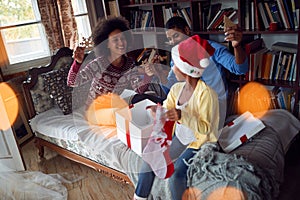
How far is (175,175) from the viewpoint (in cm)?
153

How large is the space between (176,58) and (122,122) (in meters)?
0.55

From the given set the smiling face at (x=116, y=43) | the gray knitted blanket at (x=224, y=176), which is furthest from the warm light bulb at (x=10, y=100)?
the gray knitted blanket at (x=224, y=176)

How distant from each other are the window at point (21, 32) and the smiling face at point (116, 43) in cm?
121

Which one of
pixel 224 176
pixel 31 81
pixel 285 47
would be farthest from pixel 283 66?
pixel 31 81

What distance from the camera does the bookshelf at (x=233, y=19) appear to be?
6.96ft

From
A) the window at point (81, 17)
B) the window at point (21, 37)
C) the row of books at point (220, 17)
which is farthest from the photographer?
the window at point (81, 17)

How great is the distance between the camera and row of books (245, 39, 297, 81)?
2.14 meters

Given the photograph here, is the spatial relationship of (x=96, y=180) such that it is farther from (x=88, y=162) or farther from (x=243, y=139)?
(x=243, y=139)

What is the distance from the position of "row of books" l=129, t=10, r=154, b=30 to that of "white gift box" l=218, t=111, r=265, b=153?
1499 mm

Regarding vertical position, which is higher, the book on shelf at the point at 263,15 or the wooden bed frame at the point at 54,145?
the book on shelf at the point at 263,15

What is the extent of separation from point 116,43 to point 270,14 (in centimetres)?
115

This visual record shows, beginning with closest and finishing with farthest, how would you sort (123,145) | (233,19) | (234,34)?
(234,34), (123,145), (233,19)

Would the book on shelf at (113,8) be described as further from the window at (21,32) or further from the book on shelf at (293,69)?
the book on shelf at (293,69)

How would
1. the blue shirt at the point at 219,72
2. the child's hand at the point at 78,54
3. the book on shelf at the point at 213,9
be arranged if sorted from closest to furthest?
the blue shirt at the point at 219,72, the child's hand at the point at 78,54, the book on shelf at the point at 213,9
